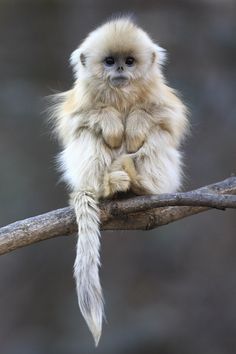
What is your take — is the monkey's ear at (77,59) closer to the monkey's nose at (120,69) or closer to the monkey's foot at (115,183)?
the monkey's nose at (120,69)

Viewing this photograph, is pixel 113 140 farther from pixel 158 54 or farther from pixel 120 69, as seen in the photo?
pixel 158 54

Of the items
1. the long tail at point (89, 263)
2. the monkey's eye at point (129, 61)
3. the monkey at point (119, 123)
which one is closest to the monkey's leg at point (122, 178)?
the monkey at point (119, 123)

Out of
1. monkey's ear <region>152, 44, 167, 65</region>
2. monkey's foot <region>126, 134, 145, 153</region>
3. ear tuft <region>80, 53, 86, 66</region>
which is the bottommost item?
monkey's foot <region>126, 134, 145, 153</region>

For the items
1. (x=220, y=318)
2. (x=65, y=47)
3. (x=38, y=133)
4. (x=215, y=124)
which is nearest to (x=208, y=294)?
(x=220, y=318)

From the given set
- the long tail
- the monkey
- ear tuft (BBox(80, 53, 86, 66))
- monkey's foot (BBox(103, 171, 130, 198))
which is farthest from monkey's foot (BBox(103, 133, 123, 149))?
ear tuft (BBox(80, 53, 86, 66))

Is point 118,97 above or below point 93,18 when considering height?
below

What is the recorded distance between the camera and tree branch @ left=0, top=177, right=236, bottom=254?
151 inches

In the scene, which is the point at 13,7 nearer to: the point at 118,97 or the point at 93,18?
the point at 93,18

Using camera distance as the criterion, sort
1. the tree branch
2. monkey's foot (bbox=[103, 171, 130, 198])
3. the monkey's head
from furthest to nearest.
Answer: the monkey's head
monkey's foot (bbox=[103, 171, 130, 198])
the tree branch

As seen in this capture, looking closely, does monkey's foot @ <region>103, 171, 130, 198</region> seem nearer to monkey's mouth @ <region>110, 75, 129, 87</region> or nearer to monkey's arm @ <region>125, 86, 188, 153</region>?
monkey's arm @ <region>125, 86, 188, 153</region>

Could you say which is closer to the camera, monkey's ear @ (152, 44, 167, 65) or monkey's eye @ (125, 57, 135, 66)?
monkey's eye @ (125, 57, 135, 66)

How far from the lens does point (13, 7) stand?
8383 millimetres

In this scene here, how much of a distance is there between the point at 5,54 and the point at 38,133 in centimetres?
83

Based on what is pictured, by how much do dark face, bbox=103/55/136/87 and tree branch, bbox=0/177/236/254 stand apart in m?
0.61
